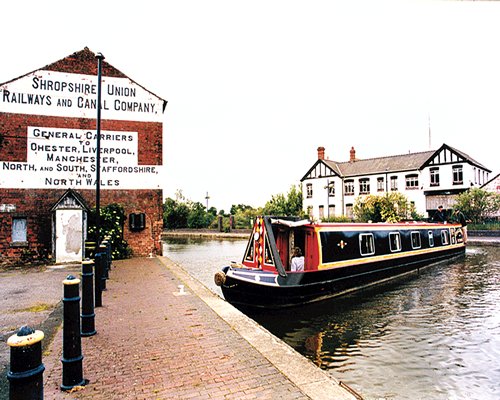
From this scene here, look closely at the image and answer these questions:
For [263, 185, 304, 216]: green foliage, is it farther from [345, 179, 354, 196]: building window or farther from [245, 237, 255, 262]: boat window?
[245, 237, 255, 262]: boat window

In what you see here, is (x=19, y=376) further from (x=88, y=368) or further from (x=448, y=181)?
(x=448, y=181)

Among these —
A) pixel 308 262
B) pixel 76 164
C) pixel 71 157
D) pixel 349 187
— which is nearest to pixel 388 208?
pixel 349 187

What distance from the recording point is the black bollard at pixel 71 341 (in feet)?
12.7

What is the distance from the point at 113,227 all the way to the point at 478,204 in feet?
100

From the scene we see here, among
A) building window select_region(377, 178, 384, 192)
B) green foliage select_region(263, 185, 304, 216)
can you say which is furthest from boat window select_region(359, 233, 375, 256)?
green foliage select_region(263, 185, 304, 216)

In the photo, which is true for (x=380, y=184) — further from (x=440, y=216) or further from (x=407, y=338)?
(x=407, y=338)

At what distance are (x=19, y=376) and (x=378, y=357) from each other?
5.38m

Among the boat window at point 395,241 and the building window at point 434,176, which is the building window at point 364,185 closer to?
the building window at point 434,176

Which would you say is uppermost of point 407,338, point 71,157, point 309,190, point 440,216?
point 309,190

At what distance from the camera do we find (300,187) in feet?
163

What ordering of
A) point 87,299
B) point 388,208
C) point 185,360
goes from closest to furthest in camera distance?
point 185,360
point 87,299
point 388,208

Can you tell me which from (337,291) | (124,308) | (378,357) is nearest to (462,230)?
(337,291)

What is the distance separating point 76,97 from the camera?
1537 cm

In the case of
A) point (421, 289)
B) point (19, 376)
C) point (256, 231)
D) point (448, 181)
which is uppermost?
point (448, 181)
